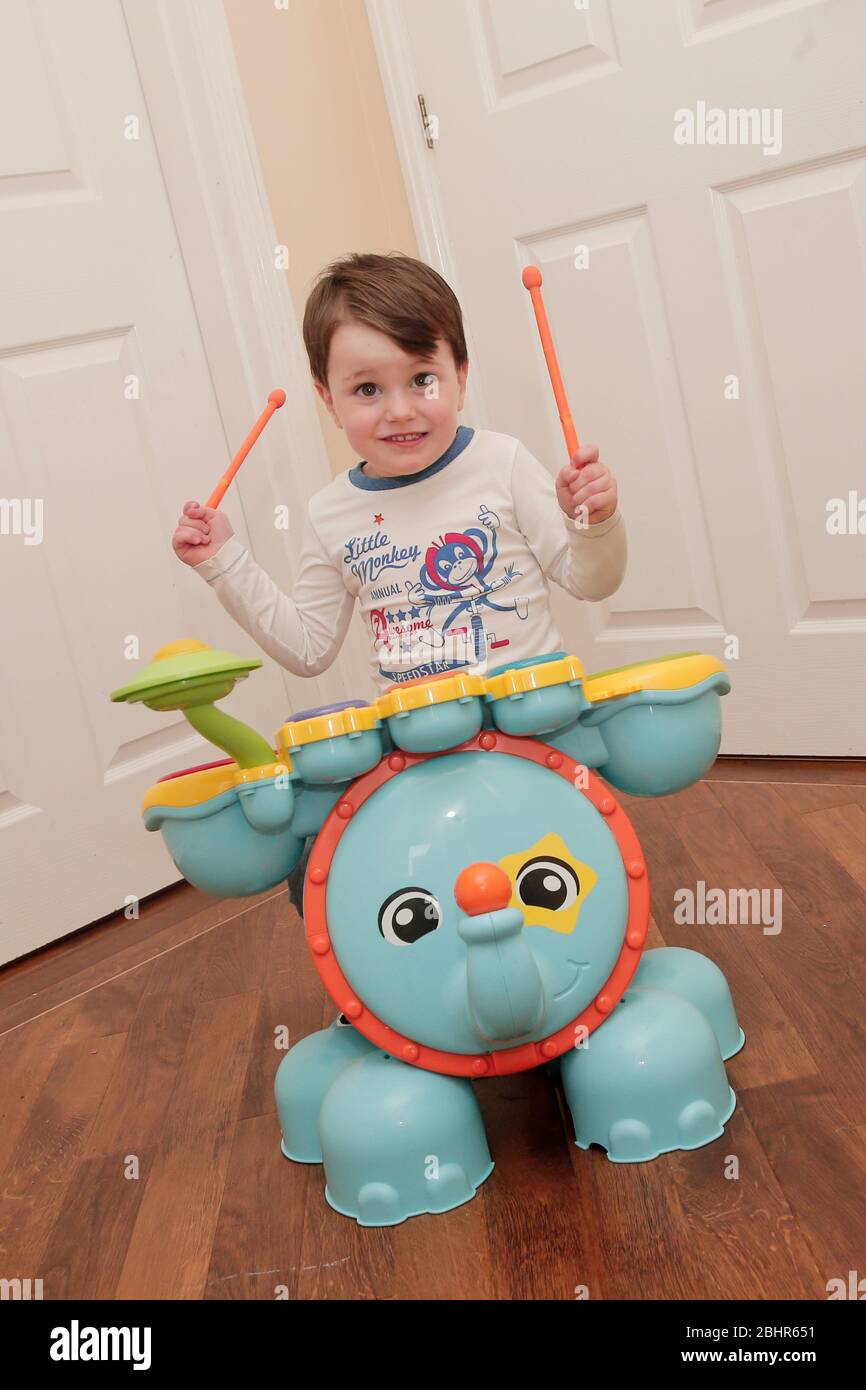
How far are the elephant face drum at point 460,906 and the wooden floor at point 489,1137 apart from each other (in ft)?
0.36

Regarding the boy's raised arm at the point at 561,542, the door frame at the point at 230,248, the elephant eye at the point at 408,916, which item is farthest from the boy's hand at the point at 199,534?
the door frame at the point at 230,248

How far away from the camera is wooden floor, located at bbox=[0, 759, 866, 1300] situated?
2.46ft

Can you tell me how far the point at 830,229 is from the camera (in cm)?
137

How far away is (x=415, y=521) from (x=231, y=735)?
0.26 metres

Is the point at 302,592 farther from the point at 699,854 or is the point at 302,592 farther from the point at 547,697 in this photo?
the point at 699,854

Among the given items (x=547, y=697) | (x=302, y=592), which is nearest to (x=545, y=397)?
(x=302, y=592)

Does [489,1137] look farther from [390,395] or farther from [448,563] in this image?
[390,395]

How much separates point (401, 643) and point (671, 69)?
33.5 inches

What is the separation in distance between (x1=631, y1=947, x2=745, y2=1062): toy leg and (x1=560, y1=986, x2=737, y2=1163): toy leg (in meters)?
0.06

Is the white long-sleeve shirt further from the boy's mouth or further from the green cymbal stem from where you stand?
the green cymbal stem

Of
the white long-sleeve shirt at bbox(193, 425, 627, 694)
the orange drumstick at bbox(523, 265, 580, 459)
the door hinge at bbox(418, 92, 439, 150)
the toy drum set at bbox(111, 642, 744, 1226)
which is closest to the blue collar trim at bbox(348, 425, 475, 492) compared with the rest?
the white long-sleeve shirt at bbox(193, 425, 627, 694)

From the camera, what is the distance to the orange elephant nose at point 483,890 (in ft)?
2.57

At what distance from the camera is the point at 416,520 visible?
105 centimetres

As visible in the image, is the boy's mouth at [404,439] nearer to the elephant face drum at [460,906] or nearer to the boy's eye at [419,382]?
the boy's eye at [419,382]
